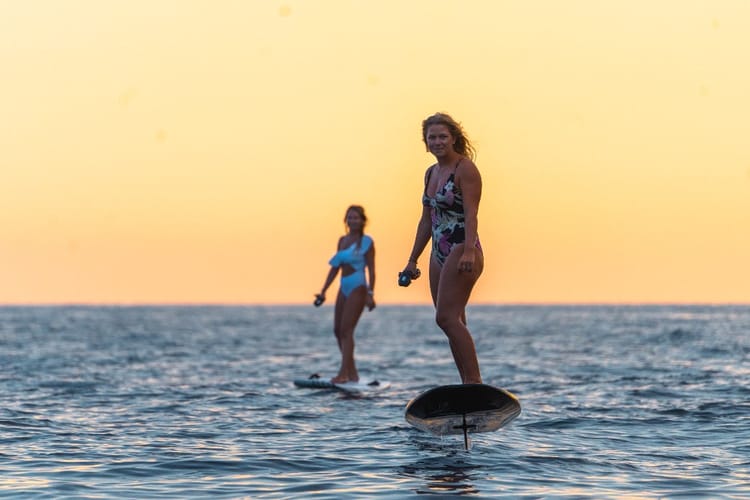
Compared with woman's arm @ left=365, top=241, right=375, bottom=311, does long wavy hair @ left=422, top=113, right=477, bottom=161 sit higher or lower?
higher

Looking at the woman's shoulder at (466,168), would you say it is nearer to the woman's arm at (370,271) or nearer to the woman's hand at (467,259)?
the woman's hand at (467,259)

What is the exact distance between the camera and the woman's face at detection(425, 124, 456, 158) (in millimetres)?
8352

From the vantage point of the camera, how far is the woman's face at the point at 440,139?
8.35 metres

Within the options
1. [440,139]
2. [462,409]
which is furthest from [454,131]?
[462,409]

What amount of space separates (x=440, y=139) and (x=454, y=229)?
0.71 meters

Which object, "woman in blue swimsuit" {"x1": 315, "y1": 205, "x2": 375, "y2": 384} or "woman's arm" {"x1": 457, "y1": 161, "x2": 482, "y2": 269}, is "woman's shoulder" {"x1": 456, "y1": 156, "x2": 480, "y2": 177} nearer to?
"woman's arm" {"x1": 457, "y1": 161, "x2": 482, "y2": 269}

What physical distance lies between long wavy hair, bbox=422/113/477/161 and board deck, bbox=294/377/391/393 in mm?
6740

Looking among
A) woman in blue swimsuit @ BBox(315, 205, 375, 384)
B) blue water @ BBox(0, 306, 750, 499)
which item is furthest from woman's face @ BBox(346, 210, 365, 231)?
blue water @ BBox(0, 306, 750, 499)

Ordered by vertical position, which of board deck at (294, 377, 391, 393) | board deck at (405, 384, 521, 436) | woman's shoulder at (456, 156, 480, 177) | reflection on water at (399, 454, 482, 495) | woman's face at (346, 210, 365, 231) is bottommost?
reflection on water at (399, 454, 482, 495)

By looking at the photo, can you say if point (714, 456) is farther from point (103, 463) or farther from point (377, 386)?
point (377, 386)

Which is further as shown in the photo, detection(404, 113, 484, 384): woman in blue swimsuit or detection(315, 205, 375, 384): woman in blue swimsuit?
detection(315, 205, 375, 384): woman in blue swimsuit

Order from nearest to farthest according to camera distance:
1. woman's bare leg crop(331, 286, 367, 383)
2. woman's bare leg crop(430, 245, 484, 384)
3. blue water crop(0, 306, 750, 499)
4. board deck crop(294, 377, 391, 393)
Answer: blue water crop(0, 306, 750, 499) → woman's bare leg crop(430, 245, 484, 384) → board deck crop(294, 377, 391, 393) → woman's bare leg crop(331, 286, 367, 383)

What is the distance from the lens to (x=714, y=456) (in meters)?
8.64

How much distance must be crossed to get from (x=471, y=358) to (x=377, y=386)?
22.3 feet
